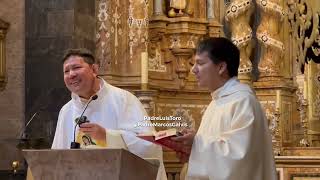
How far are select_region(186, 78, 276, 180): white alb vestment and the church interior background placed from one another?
360cm

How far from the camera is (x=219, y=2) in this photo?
10.6 metres

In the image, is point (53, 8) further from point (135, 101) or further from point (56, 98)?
point (135, 101)

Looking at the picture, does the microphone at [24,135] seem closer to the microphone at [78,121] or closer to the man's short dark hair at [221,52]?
the microphone at [78,121]

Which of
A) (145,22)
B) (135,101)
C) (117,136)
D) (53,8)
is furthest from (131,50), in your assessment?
(117,136)

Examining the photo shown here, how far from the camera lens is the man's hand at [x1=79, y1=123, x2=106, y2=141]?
14.7 feet

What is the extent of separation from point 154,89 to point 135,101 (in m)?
4.14

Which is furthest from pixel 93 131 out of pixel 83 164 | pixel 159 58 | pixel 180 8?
pixel 180 8

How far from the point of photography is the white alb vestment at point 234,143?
415 centimetres

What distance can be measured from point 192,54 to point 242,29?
2.40 feet

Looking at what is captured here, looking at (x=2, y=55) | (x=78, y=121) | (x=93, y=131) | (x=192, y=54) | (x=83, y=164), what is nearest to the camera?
(x=83, y=164)

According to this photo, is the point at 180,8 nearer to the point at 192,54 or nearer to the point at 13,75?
the point at 192,54

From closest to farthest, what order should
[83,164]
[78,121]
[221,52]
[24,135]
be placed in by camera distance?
[83,164] → [221,52] → [78,121] → [24,135]

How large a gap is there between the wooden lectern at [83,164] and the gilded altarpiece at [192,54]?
16.8ft

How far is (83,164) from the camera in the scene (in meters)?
3.71
